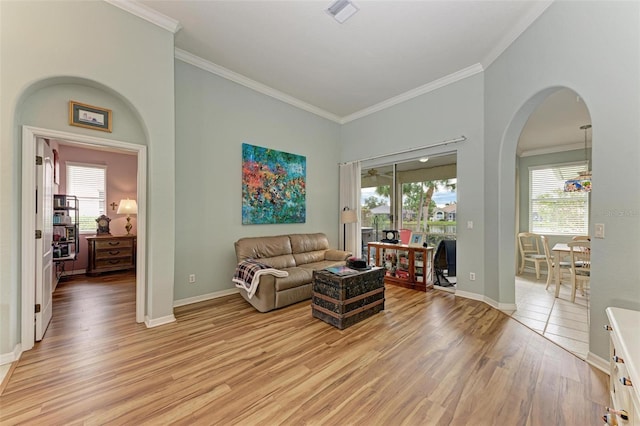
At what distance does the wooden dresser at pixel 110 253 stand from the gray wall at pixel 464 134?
602 centimetres

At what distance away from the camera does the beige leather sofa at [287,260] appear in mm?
3225

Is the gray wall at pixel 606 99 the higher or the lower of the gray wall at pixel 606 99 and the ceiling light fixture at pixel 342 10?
the lower

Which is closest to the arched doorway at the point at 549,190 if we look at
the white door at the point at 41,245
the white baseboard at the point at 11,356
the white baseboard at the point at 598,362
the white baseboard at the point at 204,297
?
the white baseboard at the point at 598,362

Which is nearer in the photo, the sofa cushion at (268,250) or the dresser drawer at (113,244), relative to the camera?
the sofa cushion at (268,250)

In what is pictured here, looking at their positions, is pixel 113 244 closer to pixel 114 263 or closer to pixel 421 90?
pixel 114 263

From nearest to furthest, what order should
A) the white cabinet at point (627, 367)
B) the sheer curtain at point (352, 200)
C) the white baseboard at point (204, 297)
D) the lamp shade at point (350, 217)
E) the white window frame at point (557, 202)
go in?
1. the white cabinet at point (627, 367)
2. the white baseboard at point (204, 297)
3. the lamp shade at point (350, 217)
4. the sheer curtain at point (352, 200)
5. the white window frame at point (557, 202)

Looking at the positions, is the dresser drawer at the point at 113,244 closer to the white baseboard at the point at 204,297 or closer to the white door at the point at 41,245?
the white door at the point at 41,245

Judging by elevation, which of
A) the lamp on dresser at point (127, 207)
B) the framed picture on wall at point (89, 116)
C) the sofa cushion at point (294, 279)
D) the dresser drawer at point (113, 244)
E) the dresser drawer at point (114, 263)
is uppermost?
the framed picture on wall at point (89, 116)

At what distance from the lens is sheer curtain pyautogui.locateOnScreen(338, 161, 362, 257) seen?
5324 millimetres

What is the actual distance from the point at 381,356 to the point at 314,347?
62 cm

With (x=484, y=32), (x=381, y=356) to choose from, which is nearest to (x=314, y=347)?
(x=381, y=356)

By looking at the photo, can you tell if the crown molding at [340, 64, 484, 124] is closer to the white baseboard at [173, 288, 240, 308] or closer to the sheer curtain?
the sheer curtain

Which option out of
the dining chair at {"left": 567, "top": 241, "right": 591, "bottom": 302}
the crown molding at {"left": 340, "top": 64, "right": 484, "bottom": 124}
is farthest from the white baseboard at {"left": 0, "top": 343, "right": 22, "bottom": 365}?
the dining chair at {"left": 567, "top": 241, "right": 591, "bottom": 302}

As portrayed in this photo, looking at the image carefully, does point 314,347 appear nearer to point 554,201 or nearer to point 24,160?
point 24,160
